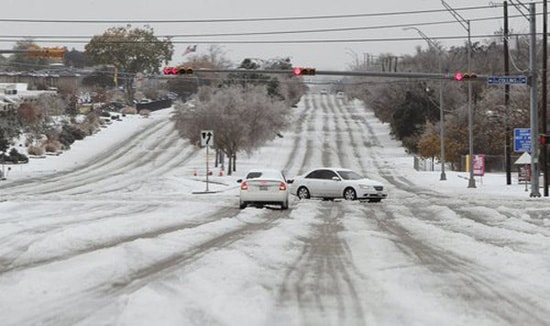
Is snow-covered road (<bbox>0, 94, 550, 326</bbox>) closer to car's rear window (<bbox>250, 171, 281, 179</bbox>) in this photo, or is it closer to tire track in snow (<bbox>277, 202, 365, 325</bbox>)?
tire track in snow (<bbox>277, 202, 365, 325</bbox>)

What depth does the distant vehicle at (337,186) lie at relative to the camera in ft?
114

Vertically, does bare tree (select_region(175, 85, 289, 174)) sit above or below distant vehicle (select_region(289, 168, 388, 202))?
above

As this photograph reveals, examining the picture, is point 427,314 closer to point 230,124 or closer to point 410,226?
point 410,226

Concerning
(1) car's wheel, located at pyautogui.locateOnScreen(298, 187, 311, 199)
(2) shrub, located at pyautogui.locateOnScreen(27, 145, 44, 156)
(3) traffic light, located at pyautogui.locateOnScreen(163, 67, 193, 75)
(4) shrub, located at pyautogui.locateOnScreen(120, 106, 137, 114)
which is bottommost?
(1) car's wheel, located at pyautogui.locateOnScreen(298, 187, 311, 199)

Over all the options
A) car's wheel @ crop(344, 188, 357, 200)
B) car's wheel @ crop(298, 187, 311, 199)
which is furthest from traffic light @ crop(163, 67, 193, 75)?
car's wheel @ crop(344, 188, 357, 200)

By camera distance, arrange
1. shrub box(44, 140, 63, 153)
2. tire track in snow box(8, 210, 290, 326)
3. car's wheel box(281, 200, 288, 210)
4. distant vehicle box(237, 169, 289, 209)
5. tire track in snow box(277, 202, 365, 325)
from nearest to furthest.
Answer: tire track in snow box(8, 210, 290, 326) → tire track in snow box(277, 202, 365, 325) → distant vehicle box(237, 169, 289, 209) → car's wheel box(281, 200, 288, 210) → shrub box(44, 140, 63, 153)

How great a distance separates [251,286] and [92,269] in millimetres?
2856

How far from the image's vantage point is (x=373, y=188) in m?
34.5

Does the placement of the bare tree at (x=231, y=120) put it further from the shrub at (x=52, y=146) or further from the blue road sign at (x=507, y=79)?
the blue road sign at (x=507, y=79)

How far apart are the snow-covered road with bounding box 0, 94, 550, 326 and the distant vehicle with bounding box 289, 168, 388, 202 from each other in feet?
9.81

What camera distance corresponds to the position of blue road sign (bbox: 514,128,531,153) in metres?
41.1

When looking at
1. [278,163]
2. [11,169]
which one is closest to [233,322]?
[11,169]

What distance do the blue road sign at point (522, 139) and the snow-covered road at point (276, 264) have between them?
10.8 metres

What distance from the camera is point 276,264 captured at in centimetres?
1293
